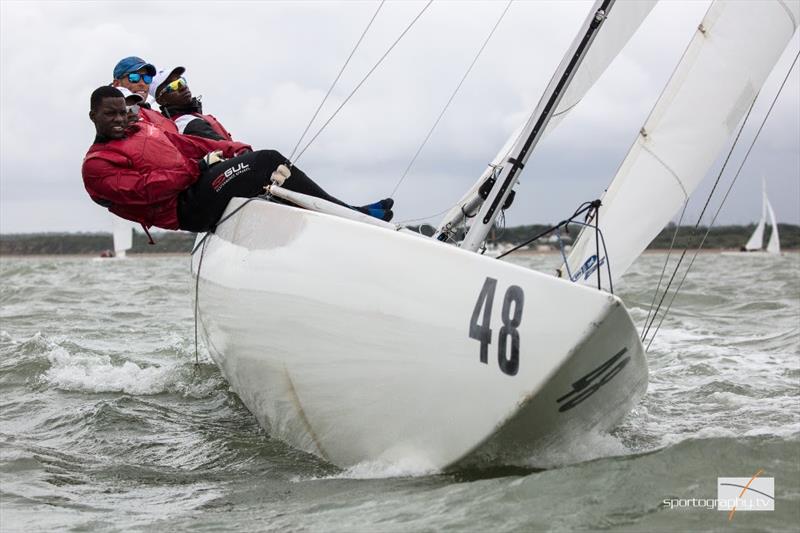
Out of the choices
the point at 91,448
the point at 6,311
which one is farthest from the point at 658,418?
the point at 6,311

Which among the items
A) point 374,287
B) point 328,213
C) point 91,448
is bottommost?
point 91,448

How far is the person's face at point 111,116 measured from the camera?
148 inches

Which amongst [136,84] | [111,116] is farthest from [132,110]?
[136,84]

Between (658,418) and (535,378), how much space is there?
179 centimetres

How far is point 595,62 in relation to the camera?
4.48 m

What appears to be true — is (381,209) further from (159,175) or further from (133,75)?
(133,75)

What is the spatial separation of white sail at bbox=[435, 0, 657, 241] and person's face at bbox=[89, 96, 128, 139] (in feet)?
4.72

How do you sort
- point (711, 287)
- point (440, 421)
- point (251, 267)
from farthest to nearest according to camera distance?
1. point (711, 287)
2. point (251, 267)
3. point (440, 421)

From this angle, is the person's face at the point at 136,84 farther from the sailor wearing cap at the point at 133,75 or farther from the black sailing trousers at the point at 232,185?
the black sailing trousers at the point at 232,185

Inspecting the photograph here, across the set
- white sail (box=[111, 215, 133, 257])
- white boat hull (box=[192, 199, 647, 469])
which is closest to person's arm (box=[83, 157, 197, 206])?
white boat hull (box=[192, 199, 647, 469])

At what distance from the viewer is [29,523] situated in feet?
8.71

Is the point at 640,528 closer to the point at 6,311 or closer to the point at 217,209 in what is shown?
the point at 217,209

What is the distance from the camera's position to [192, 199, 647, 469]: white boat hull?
2635 mm

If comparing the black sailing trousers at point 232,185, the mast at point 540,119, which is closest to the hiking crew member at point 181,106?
the black sailing trousers at point 232,185
